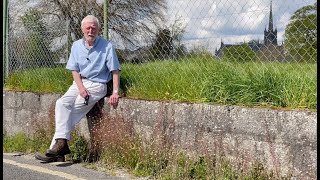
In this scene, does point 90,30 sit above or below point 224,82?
above

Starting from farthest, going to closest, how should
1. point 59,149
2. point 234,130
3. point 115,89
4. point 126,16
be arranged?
point 126,16 < point 115,89 < point 59,149 < point 234,130

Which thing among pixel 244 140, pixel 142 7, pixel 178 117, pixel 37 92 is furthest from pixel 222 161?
pixel 37 92

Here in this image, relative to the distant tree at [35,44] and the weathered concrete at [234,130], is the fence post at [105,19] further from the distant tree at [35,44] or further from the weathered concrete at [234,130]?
the distant tree at [35,44]

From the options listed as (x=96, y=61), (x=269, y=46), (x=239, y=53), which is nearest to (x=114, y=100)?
(x=96, y=61)

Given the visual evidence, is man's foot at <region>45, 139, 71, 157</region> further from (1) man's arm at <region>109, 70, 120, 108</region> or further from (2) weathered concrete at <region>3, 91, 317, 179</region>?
(1) man's arm at <region>109, 70, 120, 108</region>

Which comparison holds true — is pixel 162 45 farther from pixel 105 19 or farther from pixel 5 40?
pixel 5 40

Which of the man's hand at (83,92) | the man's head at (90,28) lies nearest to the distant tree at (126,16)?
the man's head at (90,28)

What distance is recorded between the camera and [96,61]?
21.2 ft

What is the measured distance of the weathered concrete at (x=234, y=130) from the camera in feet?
15.7

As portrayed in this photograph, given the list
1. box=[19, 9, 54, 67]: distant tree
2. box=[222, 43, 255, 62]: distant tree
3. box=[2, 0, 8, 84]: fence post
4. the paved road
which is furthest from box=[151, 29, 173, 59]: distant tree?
box=[2, 0, 8, 84]: fence post

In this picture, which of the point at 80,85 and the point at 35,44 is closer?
the point at 80,85

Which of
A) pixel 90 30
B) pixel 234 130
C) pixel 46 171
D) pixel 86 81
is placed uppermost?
pixel 90 30

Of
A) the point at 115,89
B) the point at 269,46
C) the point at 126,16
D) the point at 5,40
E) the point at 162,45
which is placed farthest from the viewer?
the point at 5,40

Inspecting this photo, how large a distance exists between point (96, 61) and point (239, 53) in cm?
165
